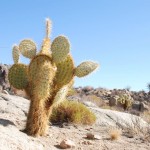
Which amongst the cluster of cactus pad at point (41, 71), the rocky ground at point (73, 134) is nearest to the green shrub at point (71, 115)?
the rocky ground at point (73, 134)

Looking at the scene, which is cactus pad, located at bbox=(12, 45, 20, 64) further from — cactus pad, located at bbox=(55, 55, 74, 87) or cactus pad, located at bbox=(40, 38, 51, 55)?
cactus pad, located at bbox=(55, 55, 74, 87)

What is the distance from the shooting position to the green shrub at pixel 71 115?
11930mm

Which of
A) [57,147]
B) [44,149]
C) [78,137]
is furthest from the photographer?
[78,137]

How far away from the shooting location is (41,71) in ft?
27.1

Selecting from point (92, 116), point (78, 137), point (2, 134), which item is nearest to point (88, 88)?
point (92, 116)

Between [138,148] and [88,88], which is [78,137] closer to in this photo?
[138,148]

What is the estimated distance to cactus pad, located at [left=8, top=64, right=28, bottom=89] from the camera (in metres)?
8.92

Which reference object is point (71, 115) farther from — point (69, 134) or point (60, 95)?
point (60, 95)

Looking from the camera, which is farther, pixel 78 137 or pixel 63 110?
pixel 63 110

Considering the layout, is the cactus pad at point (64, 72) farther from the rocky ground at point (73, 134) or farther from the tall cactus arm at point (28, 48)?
the rocky ground at point (73, 134)

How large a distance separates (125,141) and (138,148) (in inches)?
33.2

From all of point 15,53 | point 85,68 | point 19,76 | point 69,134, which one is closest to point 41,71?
point 19,76

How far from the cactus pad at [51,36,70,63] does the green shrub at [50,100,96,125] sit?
3517mm

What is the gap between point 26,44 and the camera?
350 inches
